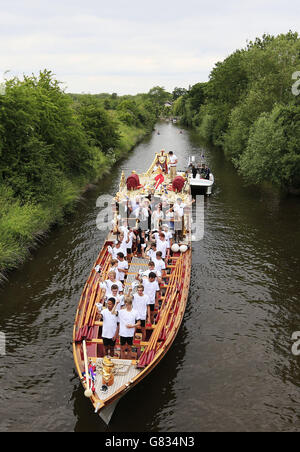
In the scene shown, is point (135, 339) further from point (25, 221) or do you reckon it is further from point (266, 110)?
point (266, 110)

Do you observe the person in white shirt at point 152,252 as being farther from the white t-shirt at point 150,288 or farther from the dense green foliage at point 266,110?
the dense green foliage at point 266,110

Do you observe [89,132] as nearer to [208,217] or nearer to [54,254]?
[208,217]

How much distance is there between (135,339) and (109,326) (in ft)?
4.75

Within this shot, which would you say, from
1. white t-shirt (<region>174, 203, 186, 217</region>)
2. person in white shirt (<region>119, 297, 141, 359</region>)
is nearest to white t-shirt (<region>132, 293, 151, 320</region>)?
person in white shirt (<region>119, 297, 141, 359</region>)

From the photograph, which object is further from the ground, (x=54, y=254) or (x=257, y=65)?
(x=257, y=65)

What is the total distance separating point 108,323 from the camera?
9.60m

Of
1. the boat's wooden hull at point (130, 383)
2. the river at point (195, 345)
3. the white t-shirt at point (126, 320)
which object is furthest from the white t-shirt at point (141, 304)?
the river at point (195, 345)

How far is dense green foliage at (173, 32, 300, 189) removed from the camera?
84.6 feet

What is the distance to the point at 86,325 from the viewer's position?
10727 mm

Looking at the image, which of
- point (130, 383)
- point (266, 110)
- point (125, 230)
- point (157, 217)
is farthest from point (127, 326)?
point (266, 110)

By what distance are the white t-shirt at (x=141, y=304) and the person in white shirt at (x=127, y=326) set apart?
363 mm
